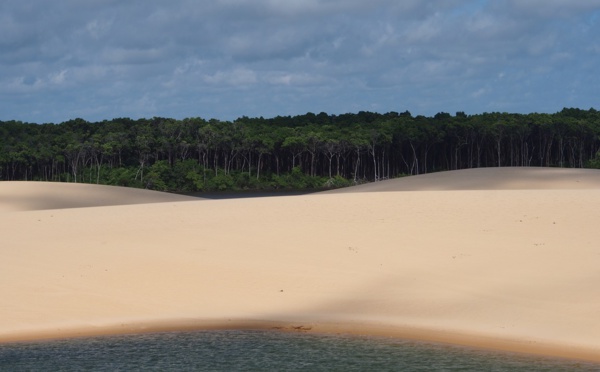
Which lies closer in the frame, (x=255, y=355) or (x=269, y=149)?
(x=255, y=355)

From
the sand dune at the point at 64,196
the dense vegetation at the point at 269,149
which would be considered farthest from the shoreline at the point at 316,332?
the dense vegetation at the point at 269,149

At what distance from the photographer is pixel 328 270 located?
1761cm

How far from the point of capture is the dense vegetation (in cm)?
8762

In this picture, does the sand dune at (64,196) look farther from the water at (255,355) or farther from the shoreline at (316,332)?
the water at (255,355)

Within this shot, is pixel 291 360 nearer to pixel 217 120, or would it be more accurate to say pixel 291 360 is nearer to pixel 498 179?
pixel 498 179

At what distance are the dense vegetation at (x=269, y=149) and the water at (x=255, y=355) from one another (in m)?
70.8

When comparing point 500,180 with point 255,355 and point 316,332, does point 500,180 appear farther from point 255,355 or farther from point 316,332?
point 255,355

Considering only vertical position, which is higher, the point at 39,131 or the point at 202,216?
the point at 39,131

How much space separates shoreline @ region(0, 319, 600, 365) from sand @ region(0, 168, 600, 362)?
0.04 m

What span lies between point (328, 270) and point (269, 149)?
74.6 metres

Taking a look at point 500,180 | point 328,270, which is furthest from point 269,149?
point 328,270

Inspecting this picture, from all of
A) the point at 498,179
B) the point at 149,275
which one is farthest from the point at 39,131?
the point at 149,275

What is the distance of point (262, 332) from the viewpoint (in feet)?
46.2

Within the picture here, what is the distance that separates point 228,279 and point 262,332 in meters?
3.21
